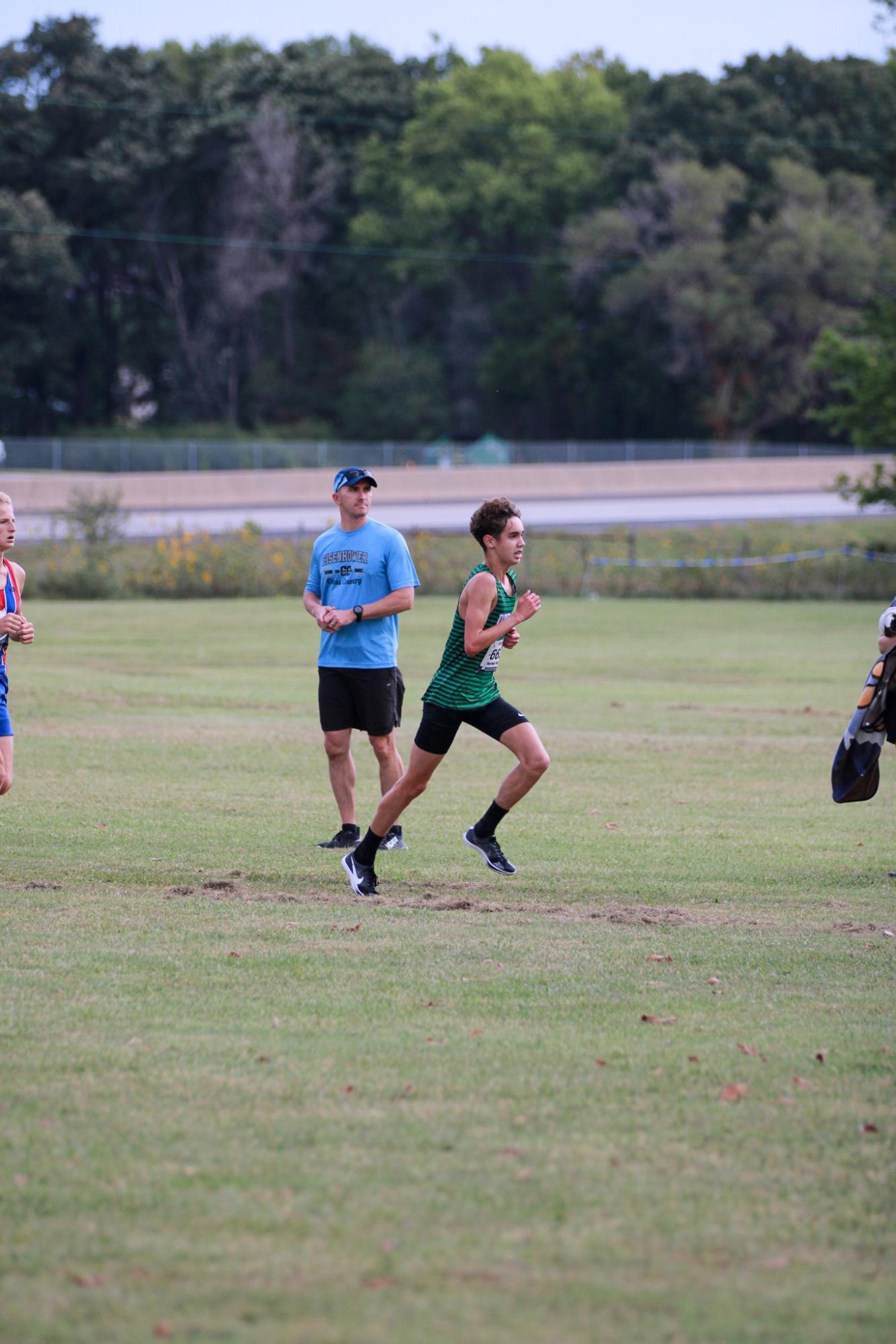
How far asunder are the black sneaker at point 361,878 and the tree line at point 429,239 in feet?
209

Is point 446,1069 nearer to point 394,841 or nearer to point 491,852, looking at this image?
point 491,852

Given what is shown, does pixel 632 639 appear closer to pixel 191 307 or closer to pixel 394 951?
pixel 394 951

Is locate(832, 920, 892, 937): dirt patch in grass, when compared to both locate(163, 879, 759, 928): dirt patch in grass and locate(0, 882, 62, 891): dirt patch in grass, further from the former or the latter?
locate(0, 882, 62, 891): dirt patch in grass

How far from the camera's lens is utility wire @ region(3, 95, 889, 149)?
2795 inches

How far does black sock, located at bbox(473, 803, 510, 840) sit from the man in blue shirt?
81cm

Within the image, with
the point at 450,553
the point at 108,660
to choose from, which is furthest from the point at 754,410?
the point at 108,660

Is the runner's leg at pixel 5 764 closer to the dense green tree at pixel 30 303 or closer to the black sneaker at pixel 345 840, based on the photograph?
the black sneaker at pixel 345 840

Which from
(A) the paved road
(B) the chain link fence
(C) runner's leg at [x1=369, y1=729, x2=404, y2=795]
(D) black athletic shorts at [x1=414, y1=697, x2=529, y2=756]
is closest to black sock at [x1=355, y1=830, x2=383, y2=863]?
(D) black athletic shorts at [x1=414, y1=697, x2=529, y2=756]

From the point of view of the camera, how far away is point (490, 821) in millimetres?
8039

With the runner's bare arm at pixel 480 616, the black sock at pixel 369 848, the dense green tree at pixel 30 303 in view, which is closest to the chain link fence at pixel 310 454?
the dense green tree at pixel 30 303

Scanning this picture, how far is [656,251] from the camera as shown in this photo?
7150 centimetres

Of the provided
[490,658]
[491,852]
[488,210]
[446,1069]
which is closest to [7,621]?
[490,658]

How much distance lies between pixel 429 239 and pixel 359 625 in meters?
70.5

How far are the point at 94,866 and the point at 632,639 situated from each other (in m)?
17.7
